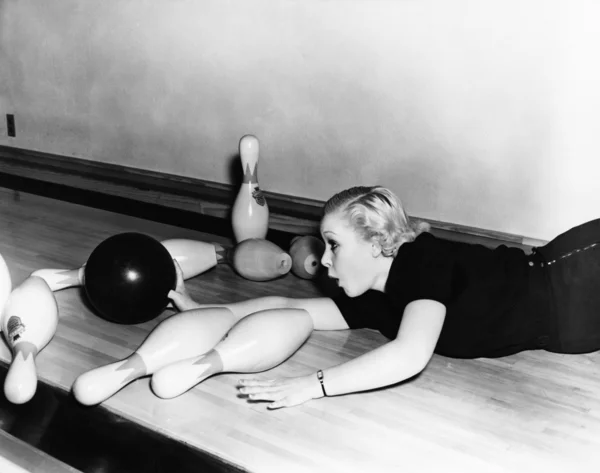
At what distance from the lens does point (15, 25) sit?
171 inches

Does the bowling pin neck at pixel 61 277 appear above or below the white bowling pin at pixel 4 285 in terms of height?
below

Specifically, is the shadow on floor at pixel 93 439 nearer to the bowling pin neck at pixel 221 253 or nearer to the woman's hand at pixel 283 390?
the woman's hand at pixel 283 390

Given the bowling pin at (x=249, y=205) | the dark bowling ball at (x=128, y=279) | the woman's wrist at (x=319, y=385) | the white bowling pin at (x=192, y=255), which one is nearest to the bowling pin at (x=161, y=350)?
the dark bowling ball at (x=128, y=279)

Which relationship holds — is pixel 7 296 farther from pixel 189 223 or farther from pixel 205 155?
pixel 205 155

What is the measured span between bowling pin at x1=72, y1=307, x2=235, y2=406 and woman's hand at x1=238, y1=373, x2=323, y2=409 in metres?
0.20

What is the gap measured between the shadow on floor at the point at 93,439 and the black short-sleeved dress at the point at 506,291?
0.71m

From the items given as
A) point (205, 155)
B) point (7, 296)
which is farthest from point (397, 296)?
point (205, 155)

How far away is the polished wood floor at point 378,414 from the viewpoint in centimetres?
158

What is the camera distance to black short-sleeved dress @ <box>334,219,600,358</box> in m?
1.94

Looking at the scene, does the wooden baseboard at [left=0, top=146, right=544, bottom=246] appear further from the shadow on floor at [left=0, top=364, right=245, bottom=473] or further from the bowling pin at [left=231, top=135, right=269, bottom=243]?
the shadow on floor at [left=0, top=364, right=245, bottom=473]

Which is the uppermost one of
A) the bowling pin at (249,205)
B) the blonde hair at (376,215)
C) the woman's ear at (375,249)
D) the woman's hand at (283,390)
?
the blonde hair at (376,215)

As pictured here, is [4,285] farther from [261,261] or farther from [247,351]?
[261,261]

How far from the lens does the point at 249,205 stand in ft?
9.41

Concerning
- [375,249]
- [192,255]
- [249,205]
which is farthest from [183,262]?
[375,249]
